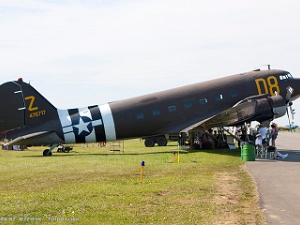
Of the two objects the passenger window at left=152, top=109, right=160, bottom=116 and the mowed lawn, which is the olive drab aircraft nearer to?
the passenger window at left=152, top=109, right=160, bottom=116

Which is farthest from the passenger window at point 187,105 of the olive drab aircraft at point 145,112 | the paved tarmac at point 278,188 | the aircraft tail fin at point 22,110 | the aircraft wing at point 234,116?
the aircraft tail fin at point 22,110

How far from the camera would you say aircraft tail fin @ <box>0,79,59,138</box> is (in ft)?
95.8

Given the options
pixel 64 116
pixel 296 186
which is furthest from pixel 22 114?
pixel 296 186

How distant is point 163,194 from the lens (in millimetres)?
13297

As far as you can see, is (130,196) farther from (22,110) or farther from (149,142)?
(149,142)

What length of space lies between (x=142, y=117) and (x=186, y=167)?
10137 mm

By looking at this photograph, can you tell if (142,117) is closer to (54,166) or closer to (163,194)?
(54,166)

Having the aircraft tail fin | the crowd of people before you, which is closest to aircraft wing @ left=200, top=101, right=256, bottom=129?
the crowd of people

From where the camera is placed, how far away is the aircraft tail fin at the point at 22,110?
29.2 m

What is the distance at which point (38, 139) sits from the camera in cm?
2922

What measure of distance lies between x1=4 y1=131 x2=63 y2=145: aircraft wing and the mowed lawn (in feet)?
27.2

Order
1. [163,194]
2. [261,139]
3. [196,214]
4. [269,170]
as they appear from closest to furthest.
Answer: [196,214]
[163,194]
[269,170]
[261,139]

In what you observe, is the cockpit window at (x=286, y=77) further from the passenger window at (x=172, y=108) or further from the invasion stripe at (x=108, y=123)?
the invasion stripe at (x=108, y=123)

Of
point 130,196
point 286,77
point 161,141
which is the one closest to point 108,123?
point 286,77
